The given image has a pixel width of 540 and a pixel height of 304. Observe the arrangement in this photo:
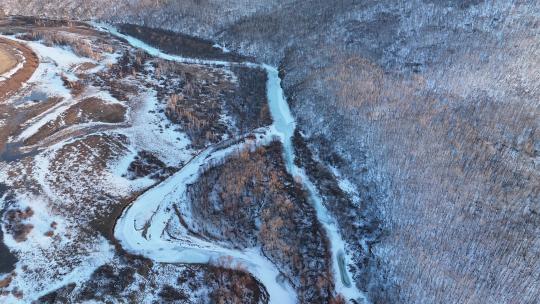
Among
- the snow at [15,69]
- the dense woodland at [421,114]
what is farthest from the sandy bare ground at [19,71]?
the dense woodland at [421,114]

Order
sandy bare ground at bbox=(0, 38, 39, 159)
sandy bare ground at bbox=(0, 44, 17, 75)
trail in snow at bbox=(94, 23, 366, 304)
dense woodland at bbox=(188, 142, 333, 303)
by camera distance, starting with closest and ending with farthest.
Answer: trail in snow at bbox=(94, 23, 366, 304)
dense woodland at bbox=(188, 142, 333, 303)
sandy bare ground at bbox=(0, 38, 39, 159)
sandy bare ground at bbox=(0, 44, 17, 75)

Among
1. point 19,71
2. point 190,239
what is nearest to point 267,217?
point 190,239

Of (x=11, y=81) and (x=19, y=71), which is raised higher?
(x=19, y=71)

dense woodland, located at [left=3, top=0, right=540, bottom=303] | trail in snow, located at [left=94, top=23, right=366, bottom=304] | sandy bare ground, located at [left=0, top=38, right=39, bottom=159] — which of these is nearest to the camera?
dense woodland, located at [left=3, top=0, right=540, bottom=303]

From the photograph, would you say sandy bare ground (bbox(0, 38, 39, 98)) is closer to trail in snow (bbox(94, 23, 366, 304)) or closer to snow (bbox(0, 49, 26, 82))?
snow (bbox(0, 49, 26, 82))

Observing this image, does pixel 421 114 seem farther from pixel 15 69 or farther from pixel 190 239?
pixel 15 69

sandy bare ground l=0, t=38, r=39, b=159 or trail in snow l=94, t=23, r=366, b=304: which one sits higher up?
sandy bare ground l=0, t=38, r=39, b=159

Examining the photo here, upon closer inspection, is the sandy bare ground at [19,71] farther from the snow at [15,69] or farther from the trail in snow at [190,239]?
the trail in snow at [190,239]

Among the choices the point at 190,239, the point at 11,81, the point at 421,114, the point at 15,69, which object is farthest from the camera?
the point at 15,69

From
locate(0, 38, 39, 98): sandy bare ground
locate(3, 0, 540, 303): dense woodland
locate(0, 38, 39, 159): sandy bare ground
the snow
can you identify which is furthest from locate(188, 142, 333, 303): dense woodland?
the snow
